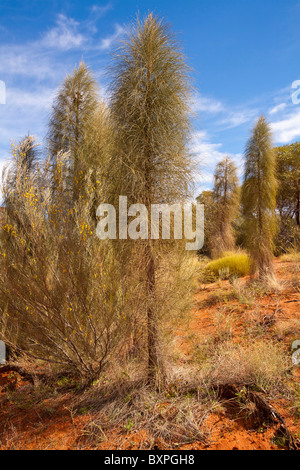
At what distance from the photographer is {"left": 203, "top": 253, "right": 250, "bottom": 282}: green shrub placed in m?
10.4

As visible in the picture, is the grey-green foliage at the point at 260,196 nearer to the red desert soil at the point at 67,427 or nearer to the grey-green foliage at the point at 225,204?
the red desert soil at the point at 67,427

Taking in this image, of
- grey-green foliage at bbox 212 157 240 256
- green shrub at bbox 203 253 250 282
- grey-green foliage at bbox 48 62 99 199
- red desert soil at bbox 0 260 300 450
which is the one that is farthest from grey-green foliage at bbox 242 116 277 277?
grey-green foliage at bbox 212 157 240 256

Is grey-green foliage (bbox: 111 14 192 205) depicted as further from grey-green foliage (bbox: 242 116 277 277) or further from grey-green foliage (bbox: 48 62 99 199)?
grey-green foliage (bbox: 242 116 277 277)

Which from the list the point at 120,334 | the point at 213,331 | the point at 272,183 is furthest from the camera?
the point at 272,183

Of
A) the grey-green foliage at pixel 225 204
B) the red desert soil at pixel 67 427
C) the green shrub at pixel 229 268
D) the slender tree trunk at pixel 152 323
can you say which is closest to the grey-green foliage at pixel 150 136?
the slender tree trunk at pixel 152 323

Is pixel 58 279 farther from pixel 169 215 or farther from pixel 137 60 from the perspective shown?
pixel 137 60

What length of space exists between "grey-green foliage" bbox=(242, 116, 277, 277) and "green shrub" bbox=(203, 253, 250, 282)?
1.99 m

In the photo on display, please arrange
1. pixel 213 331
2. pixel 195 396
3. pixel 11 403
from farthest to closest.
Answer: pixel 213 331, pixel 11 403, pixel 195 396

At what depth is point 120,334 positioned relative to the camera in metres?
3.49

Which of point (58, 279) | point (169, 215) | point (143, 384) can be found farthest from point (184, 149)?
point (143, 384)

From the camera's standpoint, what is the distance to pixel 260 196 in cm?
873

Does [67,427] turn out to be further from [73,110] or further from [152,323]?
[73,110]

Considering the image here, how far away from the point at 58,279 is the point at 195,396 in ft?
7.03

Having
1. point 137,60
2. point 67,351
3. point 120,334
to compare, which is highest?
point 137,60
